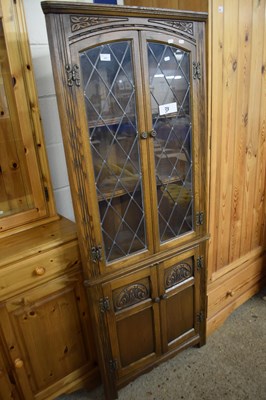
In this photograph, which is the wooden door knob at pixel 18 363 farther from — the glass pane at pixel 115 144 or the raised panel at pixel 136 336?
the glass pane at pixel 115 144

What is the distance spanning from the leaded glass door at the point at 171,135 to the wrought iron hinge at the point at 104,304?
33 centimetres

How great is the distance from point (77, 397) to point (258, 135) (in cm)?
179

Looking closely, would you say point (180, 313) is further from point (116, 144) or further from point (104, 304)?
point (116, 144)

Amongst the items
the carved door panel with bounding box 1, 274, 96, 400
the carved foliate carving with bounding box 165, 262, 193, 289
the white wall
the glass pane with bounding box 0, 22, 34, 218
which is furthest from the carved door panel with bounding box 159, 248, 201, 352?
the glass pane with bounding box 0, 22, 34, 218

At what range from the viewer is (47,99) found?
1.48 meters

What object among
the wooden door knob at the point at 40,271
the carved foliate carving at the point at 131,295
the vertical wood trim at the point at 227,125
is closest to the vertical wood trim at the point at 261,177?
the vertical wood trim at the point at 227,125

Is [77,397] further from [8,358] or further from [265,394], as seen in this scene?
Answer: [265,394]

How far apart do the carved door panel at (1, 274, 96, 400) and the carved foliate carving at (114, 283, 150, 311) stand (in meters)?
0.18

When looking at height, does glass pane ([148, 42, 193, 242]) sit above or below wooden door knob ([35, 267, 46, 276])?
above

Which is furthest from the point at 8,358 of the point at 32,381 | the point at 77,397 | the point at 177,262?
the point at 177,262

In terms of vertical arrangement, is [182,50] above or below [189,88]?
above

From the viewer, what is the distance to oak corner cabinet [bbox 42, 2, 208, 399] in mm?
1033

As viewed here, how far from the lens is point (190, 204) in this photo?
1.46 metres

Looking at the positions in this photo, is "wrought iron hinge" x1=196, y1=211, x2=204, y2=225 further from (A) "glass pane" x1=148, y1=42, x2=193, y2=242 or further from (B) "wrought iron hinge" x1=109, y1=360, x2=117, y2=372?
(B) "wrought iron hinge" x1=109, y1=360, x2=117, y2=372
